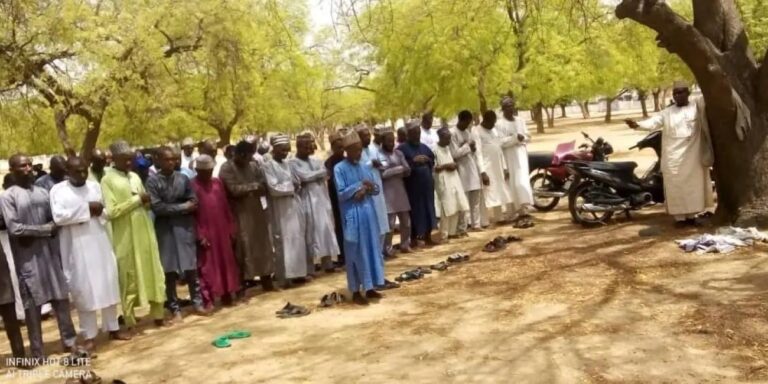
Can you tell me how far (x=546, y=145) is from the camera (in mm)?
29484

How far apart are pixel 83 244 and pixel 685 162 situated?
6.31m

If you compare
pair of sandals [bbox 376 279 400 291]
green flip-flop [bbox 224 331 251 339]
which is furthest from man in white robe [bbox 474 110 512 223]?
green flip-flop [bbox 224 331 251 339]

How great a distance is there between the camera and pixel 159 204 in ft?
21.1

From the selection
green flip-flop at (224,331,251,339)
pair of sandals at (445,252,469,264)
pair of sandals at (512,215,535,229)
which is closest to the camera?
green flip-flop at (224,331,251,339)

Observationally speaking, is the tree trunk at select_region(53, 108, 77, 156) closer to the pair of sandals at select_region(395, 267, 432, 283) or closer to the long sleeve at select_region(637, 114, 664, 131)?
the pair of sandals at select_region(395, 267, 432, 283)

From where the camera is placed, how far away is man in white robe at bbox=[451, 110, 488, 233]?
31.3ft

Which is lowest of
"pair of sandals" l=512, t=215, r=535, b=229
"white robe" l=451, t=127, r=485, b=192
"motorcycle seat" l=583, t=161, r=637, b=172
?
"pair of sandals" l=512, t=215, r=535, b=229

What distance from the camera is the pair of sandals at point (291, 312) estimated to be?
6.34 m

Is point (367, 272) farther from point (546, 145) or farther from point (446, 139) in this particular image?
point (546, 145)

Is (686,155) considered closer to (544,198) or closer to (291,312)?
(544,198)

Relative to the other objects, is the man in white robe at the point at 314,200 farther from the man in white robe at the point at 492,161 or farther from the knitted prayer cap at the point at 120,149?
the man in white robe at the point at 492,161

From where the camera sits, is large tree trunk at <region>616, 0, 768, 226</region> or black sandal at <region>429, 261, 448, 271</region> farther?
black sandal at <region>429, 261, 448, 271</region>

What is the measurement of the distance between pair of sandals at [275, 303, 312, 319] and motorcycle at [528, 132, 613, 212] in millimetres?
5080

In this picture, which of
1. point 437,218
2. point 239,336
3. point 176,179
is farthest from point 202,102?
point 239,336
